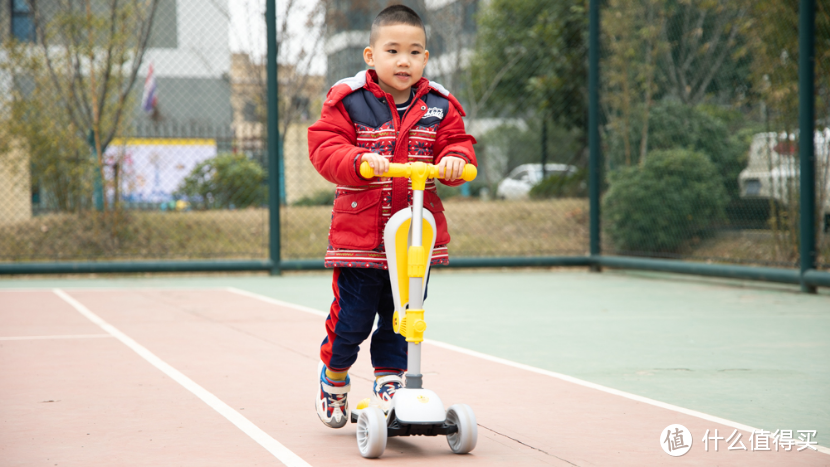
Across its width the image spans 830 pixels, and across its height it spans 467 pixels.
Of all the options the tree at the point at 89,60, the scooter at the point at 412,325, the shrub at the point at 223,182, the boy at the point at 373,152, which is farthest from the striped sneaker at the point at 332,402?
the tree at the point at 89,60

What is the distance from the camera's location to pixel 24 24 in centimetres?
1088

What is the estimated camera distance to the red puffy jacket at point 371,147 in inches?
120

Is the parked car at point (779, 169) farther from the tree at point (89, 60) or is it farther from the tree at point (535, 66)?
the tree at point (89, 60)

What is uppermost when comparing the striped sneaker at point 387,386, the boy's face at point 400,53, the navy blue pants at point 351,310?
the boy's face at point 400,53

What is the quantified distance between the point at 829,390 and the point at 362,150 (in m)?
2.61

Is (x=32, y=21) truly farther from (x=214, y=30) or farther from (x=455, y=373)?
(x=455, y=373)

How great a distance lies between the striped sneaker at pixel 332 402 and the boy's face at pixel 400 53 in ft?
3.77

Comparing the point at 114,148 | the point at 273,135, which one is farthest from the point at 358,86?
the point at 114,148

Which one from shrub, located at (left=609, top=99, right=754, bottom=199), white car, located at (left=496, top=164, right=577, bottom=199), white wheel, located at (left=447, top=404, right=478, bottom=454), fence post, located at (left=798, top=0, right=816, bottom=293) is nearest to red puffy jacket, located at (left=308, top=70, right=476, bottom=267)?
white wheel, located at (left=447, top=404, right=478, bottom=454)

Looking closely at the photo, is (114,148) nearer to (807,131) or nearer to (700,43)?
(700,43)

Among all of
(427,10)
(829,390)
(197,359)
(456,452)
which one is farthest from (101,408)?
(427,10)

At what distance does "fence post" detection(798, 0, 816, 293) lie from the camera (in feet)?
25.4

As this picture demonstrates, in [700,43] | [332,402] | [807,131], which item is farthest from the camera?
[700,43]

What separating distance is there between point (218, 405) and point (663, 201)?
23.5ft
